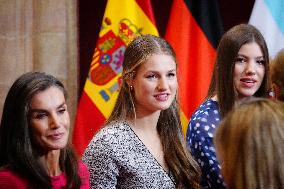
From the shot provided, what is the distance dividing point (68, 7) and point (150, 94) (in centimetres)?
165

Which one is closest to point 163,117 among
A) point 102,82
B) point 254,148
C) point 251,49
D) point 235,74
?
point 235,74

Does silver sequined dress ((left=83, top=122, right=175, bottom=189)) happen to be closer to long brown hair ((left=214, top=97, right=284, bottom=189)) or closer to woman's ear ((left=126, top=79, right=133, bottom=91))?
woman's ear ((left=126, top=79, right=133, bottom=91))

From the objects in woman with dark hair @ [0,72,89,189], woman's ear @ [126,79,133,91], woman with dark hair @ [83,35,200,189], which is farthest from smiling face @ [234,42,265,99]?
woman with dark hair @ [0,72,89,189]

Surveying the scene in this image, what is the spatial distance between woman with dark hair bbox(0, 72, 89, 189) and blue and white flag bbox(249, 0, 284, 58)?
1981mm

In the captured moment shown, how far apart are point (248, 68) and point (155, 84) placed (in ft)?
1.44

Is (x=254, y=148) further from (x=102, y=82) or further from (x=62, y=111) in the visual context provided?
(x=102, y=82)

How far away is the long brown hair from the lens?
4.87 ft

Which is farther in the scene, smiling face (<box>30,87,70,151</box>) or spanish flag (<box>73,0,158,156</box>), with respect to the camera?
spanish flag (<box>73,0,158,156</box>)

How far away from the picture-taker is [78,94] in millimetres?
4008

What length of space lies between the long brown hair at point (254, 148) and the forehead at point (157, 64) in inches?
31.9

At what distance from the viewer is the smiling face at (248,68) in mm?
2561

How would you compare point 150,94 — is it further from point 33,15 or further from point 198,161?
point 33,15

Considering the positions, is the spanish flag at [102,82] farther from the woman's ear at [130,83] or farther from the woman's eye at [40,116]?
the woman's eye at [40,116]

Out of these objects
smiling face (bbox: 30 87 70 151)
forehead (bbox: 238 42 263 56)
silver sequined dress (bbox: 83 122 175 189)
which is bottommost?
silver sequined dress (bbox: 83 122 175 189)
